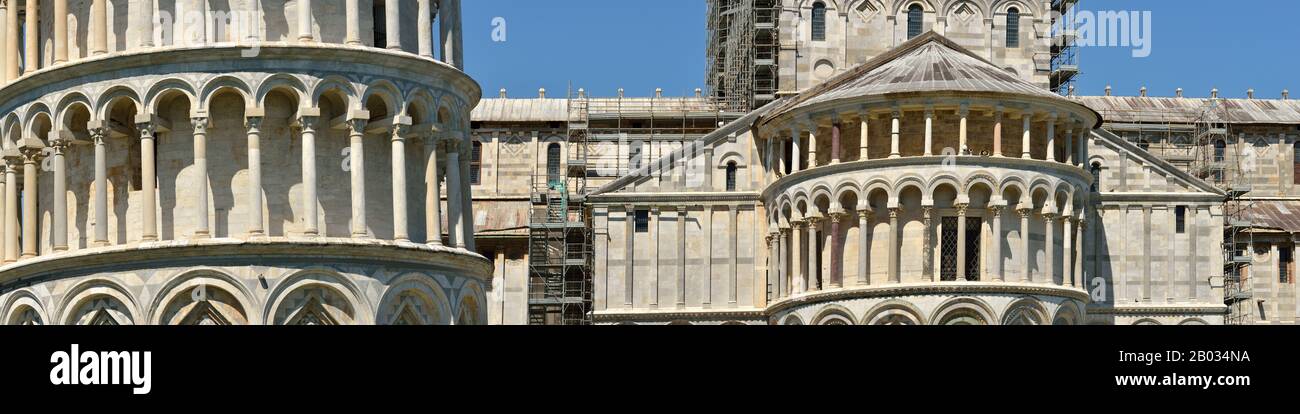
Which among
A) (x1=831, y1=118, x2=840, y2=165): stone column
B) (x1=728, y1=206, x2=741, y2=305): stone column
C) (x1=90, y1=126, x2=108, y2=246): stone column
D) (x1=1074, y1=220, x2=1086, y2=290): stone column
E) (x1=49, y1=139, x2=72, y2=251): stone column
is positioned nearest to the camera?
(x1=90, y1=126, x2=108, y2=246): stone column

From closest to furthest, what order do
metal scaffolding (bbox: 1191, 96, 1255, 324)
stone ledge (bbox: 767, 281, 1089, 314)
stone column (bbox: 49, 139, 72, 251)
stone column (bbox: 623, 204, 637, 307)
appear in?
1. stone column (bbox: 49, 139, 72, 251)
2. stone ledge (bbox: 767, 281, 1089, 314)
3. stone column (bbox: 623, 204, 637, 307)
4. metal scaffolding (bbox: 1191, 96, 1255, 324)

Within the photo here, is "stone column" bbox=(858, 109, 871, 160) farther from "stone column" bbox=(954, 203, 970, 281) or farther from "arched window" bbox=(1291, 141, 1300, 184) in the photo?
"arched window" bbox=(1291, 141, 1300, 184)

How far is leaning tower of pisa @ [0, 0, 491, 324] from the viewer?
4881 cm

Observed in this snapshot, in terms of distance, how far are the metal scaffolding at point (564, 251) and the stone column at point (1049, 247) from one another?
15.3m

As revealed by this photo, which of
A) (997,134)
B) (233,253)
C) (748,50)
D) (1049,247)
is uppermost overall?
(748,50)

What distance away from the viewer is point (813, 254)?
71.4m

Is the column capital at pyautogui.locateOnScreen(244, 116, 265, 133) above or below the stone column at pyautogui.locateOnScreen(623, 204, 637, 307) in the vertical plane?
above

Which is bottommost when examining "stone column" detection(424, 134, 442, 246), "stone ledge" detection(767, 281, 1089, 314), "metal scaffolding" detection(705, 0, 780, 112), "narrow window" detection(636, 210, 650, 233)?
"stone ledge" detection(767, 281, 1089, 314)

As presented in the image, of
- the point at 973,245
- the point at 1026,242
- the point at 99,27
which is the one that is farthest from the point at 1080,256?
the point at 99,27

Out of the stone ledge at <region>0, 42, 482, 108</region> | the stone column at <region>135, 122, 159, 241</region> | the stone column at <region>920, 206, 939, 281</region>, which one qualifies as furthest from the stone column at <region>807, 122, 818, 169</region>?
the stone column at <region>135, 122, 159, 241</region>

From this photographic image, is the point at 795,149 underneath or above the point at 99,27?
underneath

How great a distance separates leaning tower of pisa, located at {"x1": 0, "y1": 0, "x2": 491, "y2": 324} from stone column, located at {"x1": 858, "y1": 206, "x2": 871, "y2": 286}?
20.3 metres

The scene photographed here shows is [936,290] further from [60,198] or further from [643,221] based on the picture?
[60,198]

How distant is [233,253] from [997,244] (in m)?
29.0
